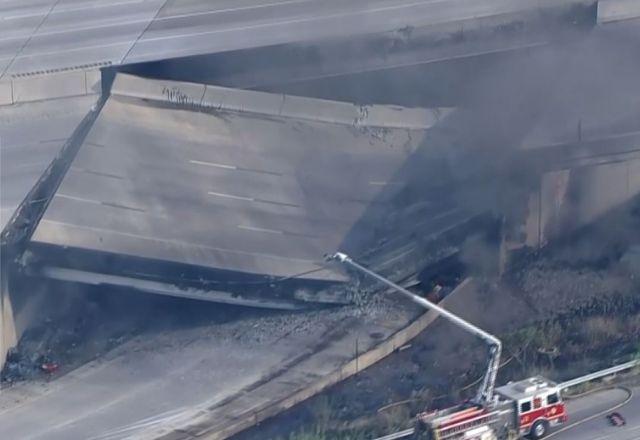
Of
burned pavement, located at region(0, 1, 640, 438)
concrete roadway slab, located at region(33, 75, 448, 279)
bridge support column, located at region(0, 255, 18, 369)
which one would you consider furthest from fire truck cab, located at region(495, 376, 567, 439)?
bridge support column, located at region(0, 255, 18, 369)

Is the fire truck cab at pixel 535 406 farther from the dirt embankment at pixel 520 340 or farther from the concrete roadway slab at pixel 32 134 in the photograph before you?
the concrete roadway slab at pixel 32 134

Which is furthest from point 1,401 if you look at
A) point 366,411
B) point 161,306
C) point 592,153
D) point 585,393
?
point 592,153

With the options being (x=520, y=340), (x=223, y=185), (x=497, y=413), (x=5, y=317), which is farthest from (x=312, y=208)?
(x=497, y=413)

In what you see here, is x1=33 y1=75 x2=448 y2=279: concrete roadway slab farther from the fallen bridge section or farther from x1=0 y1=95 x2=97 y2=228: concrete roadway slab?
x1=0 y1=95 x2=97 y2=228: concrete roadway slab

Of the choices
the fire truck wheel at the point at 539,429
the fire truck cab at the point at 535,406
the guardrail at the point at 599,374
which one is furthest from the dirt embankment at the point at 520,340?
the fire truck wheel at the point at 539,429

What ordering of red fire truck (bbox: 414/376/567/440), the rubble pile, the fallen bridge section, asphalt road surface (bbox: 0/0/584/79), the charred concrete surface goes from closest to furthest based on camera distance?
1. red fire truck (bbox: 414/376/567/440)
2. the charred concrete surface
3. the fallen bridge section
4. the rubble pile
5. asphalt road surface (bbox: 0/0/584/79)
